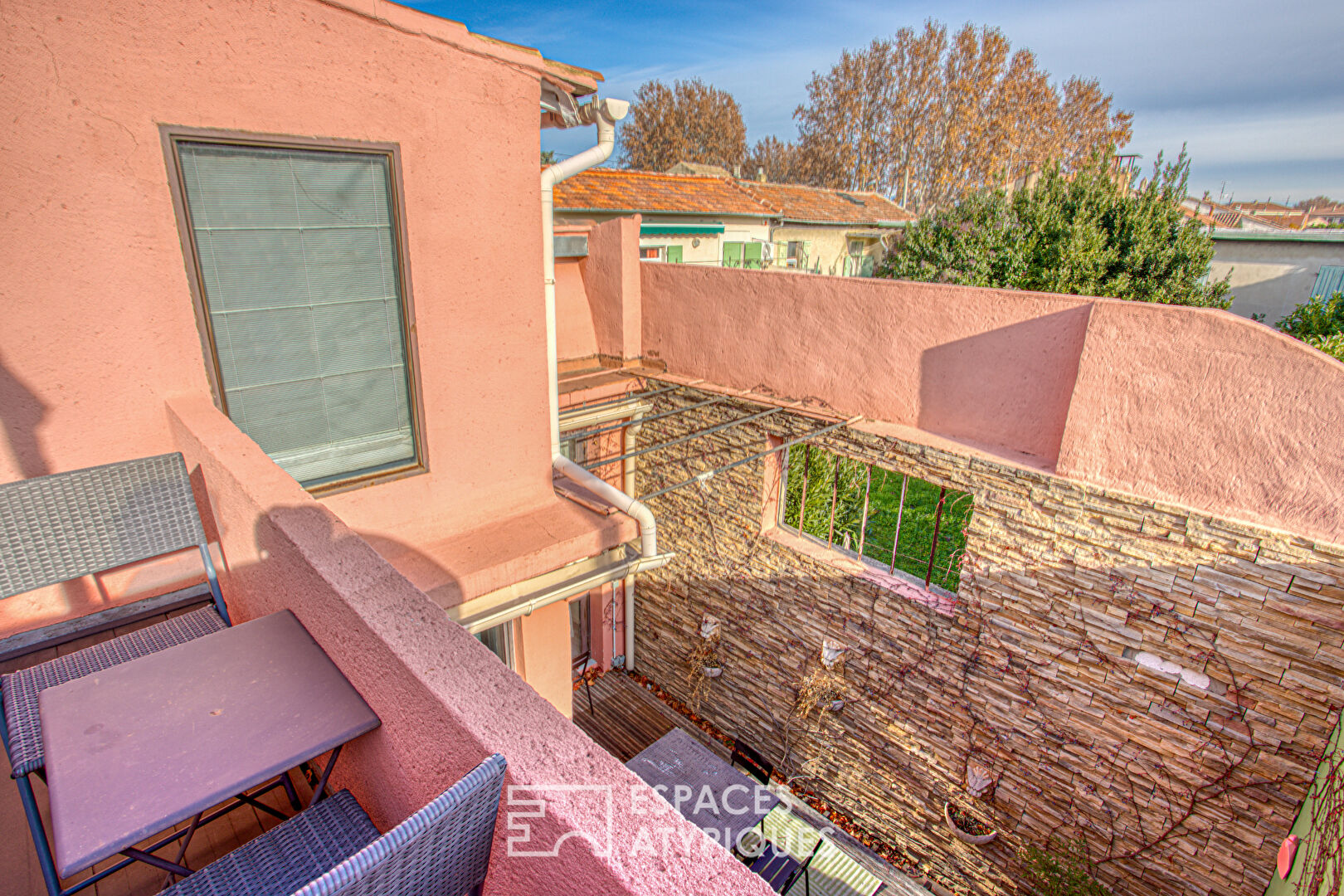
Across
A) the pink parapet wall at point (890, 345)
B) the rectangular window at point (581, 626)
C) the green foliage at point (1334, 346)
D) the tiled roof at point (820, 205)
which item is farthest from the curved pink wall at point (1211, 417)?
the tiled roof at point (820, 205)

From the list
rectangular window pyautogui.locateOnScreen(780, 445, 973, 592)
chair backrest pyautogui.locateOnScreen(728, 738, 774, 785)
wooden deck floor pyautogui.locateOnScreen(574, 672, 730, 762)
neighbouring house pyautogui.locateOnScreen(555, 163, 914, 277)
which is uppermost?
neighbouring house pyautogui.locateOnScreen(555, 163, 914, 277)

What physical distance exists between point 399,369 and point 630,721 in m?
6.37

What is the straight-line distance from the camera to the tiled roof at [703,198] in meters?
13.4

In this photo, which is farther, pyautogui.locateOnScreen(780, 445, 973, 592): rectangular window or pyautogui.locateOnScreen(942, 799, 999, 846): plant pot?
pyautogui.locateOnScreen(780, 445, 973, 592): rectangular window

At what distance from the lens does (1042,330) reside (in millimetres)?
5277

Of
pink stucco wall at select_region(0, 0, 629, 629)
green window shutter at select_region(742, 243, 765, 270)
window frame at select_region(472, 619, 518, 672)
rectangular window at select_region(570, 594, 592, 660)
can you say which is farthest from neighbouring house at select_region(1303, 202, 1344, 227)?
window frame at select_region(472, 619, 518, 672)

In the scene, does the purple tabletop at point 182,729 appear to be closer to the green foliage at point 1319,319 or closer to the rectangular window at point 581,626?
the rectangular window at point 581,626

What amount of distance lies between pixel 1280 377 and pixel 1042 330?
1.51 meters

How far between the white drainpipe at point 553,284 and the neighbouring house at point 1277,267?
1447cm

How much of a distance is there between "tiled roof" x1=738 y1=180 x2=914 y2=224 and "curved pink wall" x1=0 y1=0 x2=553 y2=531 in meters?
14.4

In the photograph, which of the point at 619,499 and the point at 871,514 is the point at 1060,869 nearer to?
the point at 619,499

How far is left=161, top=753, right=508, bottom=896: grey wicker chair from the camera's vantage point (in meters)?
1.23

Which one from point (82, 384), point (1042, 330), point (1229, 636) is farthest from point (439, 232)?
point (1229, 636)

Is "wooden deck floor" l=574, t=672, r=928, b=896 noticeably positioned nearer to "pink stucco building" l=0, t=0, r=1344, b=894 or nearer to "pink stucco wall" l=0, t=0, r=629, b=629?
"pink stucco building" l=0, t=0, r=1344, b=894
